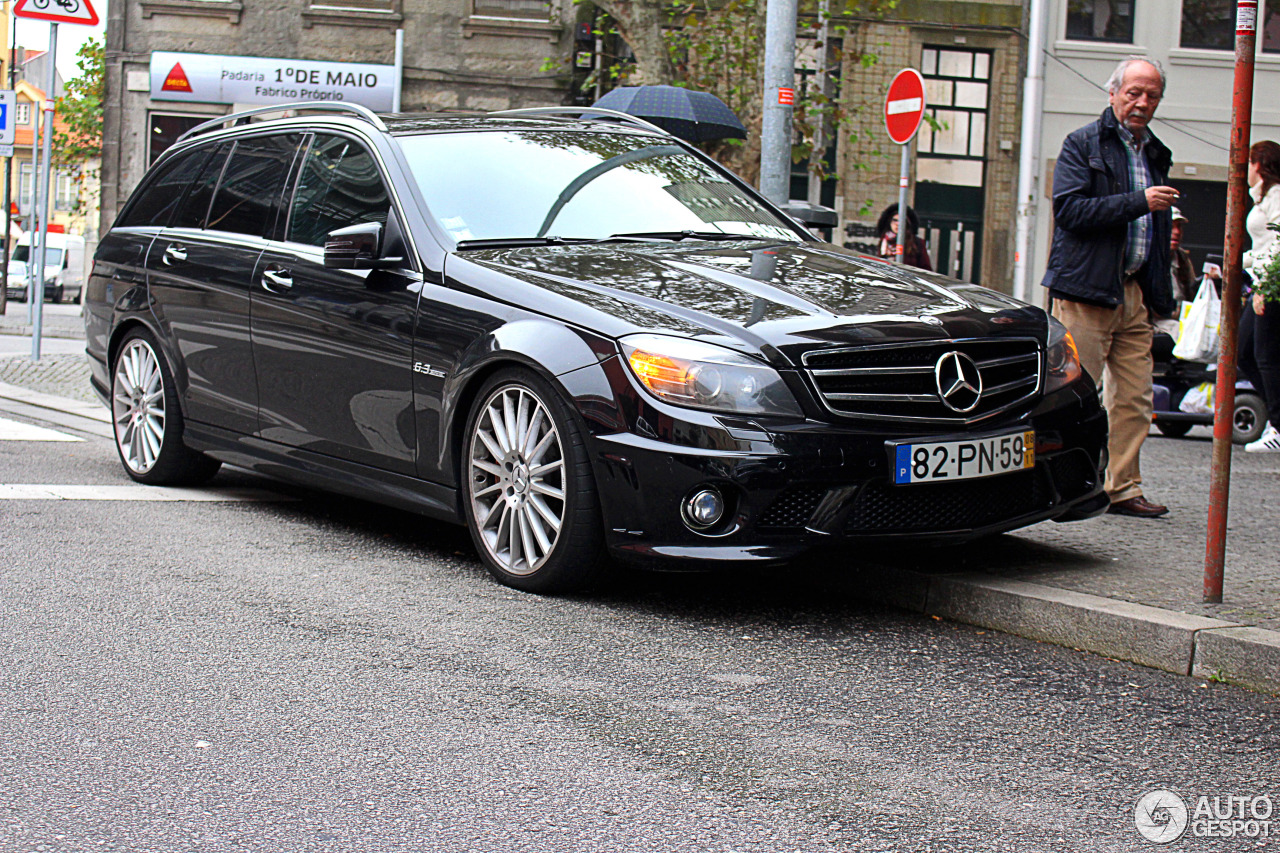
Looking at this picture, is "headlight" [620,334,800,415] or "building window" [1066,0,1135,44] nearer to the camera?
"headlight" [620,334,800,415]

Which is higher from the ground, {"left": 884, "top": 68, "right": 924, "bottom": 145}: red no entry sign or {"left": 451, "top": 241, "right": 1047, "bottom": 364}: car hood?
{"left": 884, "top": 68, "right": 924, "bottom": 145}: red no entry sign

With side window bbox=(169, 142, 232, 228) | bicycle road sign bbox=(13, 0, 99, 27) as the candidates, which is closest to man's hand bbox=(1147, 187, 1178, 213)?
side window bbox=(169, 142, 232, 228)

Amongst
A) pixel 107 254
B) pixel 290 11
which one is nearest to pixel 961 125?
pixel 290 11

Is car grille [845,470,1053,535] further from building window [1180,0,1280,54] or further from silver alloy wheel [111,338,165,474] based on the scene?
building window [1180,0,1280,54]

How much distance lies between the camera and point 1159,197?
6.04 metres

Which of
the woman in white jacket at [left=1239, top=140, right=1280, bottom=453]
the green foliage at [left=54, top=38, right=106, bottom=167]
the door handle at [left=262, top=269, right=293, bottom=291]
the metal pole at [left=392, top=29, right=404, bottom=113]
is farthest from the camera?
the green foliage at [left=54, top=38, right=106, bottom=167]

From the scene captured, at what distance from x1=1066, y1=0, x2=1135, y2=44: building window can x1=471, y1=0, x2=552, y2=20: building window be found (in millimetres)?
9127

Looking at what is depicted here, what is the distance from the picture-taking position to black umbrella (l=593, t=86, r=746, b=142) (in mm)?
13609

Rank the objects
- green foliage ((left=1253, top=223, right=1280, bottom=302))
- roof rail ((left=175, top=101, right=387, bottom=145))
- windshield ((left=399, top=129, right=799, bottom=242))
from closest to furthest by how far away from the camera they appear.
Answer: windshield ((left=399, top=129, right=799, bottom=242)) < roof rail ((left=175, top=101, right=387, bottom=145)) < green foliage ((left=1253, top=223, right=1280, bottom=302))

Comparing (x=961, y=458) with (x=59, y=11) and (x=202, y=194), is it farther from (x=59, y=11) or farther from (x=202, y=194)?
(x=59, y=11)

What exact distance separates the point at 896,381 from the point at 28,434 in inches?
250

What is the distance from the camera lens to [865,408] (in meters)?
4.62

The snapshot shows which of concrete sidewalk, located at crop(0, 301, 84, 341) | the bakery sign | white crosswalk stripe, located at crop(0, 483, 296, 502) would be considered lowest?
concrete sidewalk, located at crop(0, 301, 84, 341)

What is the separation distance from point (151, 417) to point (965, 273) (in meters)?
21.0
